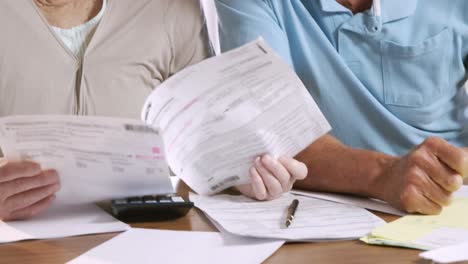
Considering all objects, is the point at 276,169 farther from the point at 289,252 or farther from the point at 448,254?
the point at 448,254

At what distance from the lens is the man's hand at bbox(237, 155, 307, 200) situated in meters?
1.13

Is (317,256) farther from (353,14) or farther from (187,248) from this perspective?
(353,14)

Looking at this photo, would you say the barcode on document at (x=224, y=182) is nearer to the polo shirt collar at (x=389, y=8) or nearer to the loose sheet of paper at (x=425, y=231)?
the loose sheet of paper at (x=425, y=231)

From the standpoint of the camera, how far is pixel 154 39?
5.11 feet

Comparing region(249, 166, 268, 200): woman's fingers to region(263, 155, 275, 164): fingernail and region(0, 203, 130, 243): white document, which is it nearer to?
region(263, 155, 275, 164): fingernail

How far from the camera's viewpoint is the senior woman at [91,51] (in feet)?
4.85

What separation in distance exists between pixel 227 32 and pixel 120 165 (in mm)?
513

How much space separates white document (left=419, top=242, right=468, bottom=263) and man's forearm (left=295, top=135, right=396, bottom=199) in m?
0.27

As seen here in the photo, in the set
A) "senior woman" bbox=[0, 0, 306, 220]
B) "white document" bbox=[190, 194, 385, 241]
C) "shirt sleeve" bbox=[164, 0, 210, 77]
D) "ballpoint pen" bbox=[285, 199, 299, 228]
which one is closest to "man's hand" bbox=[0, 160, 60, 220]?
"white document" bbox=[190, 194, 385, 241]

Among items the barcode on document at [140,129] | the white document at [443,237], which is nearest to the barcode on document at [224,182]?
the barcode on document at [140,129]

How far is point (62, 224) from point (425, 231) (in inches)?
21.0

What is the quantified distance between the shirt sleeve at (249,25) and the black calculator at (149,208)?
1.54 feet

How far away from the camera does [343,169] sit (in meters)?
1.19

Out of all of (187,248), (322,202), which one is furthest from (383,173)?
(187,248)
